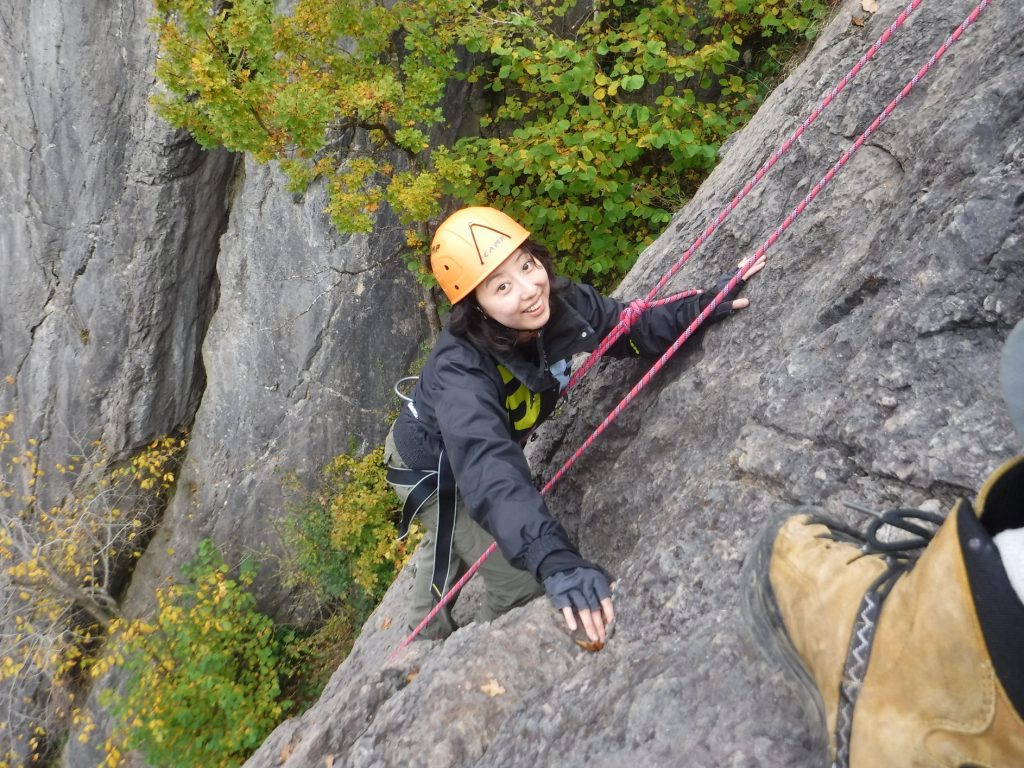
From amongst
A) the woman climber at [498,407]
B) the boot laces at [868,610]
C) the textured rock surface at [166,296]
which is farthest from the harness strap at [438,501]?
the textured rock surface at [166,296]

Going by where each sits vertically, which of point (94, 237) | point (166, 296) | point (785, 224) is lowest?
point (166, 296)

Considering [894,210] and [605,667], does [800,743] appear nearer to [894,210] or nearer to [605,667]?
[605,667]

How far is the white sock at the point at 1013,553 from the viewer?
3.65 feet

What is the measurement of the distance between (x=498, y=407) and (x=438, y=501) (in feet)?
2.53

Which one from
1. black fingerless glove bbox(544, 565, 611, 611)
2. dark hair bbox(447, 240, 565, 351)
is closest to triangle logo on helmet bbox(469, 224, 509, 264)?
dark hair bbox(447, 240, 565, 351)

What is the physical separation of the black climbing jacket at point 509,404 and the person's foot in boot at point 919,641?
0.93 meters

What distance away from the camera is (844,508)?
2.05 meters

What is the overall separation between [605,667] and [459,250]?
1636 mm

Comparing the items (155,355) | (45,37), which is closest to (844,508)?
(155,355)

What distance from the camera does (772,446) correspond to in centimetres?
234

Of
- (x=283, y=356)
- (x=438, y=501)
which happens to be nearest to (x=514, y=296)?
(x=438, y=501)

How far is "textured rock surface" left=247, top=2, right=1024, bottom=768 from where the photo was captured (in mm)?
1896

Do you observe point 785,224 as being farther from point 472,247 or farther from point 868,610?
point 868,610

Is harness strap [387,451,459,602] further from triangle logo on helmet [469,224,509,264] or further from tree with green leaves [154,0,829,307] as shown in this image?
tree with green leaves [154,0,829,307]
